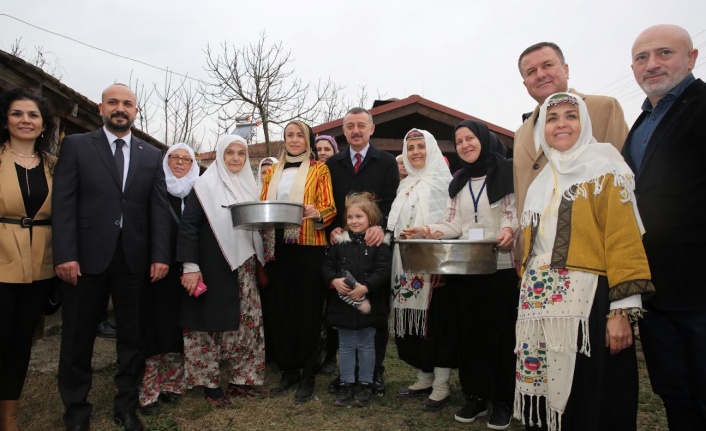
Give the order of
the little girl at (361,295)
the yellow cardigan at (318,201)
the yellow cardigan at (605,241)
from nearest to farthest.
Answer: the yellow cardigan at (605,241) → the little girl at (361,295) → the yellow cardigan at (318,201)

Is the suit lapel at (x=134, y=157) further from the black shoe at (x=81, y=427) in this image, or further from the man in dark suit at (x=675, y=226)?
the man in dark suit at (x=675, y=226)

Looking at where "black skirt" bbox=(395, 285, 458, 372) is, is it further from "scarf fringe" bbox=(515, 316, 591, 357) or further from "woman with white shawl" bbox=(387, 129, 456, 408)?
"scarf fringe" bbox=(515, 316, 591, 357)

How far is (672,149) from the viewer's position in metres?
2.32

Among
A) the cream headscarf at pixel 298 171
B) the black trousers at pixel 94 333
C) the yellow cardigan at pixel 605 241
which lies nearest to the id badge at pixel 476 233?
the yellow cardigan at pixel 605 241

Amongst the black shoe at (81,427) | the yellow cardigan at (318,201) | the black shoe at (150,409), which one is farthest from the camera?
the yellow cardigan at (318,201)

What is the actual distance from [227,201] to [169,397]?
1640 mm

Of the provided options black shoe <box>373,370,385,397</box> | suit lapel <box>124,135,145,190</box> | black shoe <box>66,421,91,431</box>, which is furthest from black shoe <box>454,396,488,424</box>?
suit lapel <box>124,135,145,190</box>

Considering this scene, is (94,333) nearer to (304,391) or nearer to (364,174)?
(304,391)

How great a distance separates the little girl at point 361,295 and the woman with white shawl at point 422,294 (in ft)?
0.53

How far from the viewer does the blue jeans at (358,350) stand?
3783 millimetres

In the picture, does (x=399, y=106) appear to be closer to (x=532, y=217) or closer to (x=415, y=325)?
(x=415, y=325)

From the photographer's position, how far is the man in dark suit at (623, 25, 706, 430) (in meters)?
2.23

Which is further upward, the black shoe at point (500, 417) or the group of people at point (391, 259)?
the group of people at point (391, 259)

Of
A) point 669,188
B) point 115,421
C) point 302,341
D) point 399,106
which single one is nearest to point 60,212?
point 115,421
